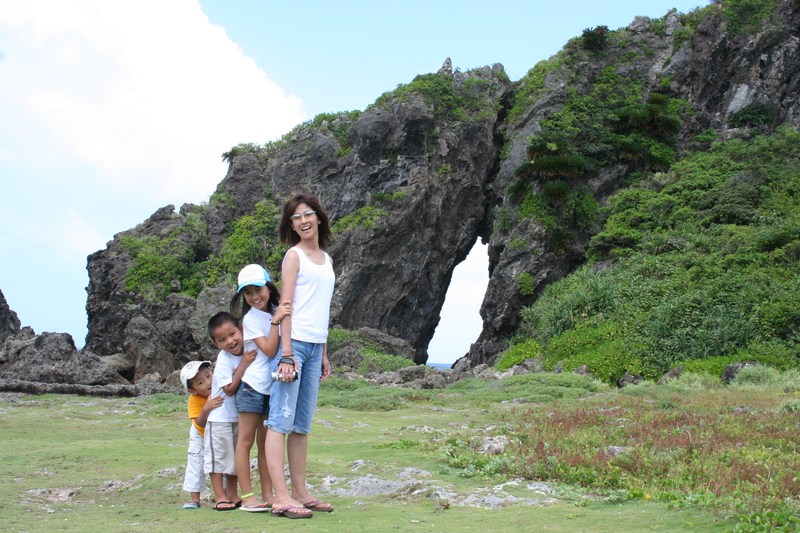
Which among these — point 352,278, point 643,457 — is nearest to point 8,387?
point 643,457

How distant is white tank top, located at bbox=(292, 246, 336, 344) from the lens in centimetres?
581

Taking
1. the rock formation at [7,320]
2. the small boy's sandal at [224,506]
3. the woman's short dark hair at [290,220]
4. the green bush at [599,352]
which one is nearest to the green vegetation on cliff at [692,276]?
the green bush at [599,352]

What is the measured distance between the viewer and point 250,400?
5871mm

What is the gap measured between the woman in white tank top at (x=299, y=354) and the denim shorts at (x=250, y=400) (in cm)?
24

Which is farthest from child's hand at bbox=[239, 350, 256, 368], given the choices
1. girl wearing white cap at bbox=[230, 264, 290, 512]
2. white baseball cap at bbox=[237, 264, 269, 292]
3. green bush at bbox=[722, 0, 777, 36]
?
green bush at bbox=[722, 0, 777, 36]

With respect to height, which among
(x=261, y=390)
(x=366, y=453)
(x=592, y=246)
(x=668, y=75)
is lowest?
(x=366, y=453)

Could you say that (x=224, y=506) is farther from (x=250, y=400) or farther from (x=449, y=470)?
(x=449, y=470)

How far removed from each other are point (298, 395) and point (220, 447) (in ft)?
2.60

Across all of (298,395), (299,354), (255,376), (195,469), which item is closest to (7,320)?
(195,469)

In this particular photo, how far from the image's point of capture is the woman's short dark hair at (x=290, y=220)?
20.3 ft

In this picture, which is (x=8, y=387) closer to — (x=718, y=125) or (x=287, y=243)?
(x=287, y=243)

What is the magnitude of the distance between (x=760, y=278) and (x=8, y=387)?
20.0 meters

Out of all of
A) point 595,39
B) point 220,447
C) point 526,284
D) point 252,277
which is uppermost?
point 595,39

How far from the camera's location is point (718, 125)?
36094mm
